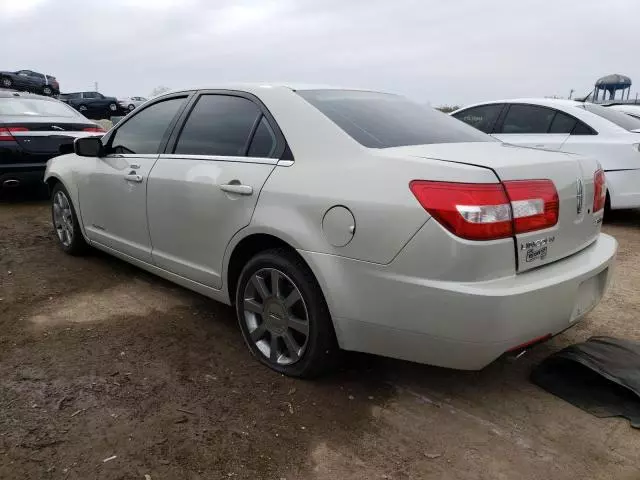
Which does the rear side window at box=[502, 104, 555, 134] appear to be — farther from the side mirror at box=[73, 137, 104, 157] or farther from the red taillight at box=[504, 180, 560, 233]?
the side mirror at box=[73, 137, 104, 157]

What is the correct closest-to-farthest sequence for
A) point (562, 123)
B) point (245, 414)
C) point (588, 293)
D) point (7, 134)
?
1. point (245, 414)
2. point (588, 293)
3. point (562, 123)
4. point (7, 134)

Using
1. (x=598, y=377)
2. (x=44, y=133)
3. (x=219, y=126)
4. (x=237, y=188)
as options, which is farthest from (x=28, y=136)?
(x=598, y=377)

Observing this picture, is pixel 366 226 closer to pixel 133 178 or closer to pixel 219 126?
pixel 219 126

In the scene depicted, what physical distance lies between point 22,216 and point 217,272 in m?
4.60

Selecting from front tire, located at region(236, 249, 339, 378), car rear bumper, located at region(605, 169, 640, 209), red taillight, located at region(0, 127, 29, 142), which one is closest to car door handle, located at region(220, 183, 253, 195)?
front tire, located at region(236, 249, 339, 378)

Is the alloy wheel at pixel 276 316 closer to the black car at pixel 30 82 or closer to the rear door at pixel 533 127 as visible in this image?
the rear door at pixel 533 127

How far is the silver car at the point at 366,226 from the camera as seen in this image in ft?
7.08

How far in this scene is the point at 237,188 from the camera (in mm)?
2842

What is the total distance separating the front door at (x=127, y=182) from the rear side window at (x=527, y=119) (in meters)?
4.75

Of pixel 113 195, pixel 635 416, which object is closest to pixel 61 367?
pixel 113 195

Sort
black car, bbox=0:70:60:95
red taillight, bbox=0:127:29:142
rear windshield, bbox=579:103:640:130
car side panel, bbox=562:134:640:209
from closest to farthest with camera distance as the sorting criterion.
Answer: car side panel, bbox=562:134:640:209, rear windshield, bbox=579:103:640:130, red taillight, bbox=0:127:29:142, black car, bbox=0:70:60:95

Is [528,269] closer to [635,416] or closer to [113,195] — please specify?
[635,416]

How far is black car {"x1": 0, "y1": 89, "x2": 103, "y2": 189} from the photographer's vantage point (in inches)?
261

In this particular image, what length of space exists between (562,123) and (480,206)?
5085mm
